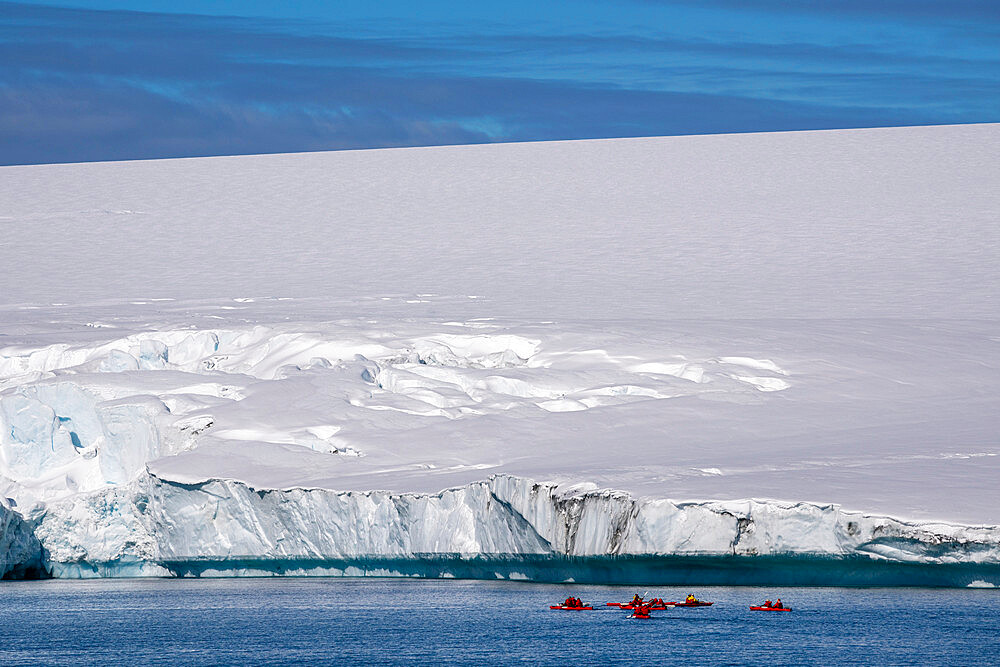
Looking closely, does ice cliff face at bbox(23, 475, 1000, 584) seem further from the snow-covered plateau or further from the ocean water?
the ocean water

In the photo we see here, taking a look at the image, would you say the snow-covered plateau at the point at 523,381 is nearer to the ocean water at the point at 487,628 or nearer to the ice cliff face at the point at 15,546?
the ice cliff face at the point at 15,546

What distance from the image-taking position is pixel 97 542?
2280cm

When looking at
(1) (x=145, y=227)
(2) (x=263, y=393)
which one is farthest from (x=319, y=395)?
(1) (x=145, y=227)

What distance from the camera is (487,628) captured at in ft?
57.9

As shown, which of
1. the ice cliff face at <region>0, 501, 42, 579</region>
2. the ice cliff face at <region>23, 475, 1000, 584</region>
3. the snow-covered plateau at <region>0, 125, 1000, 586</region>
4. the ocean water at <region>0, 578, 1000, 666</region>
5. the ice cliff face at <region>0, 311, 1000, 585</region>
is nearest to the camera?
the ocean water at <region>0, 578, 1000, 666</region>

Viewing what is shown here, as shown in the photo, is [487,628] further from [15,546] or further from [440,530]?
[15,546]

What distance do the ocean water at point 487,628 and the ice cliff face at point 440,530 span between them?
707 millimetres

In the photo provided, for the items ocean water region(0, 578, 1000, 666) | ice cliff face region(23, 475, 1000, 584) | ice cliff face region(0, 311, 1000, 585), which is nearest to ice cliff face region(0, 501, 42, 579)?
ice cliff face region(0, 311, 1000, 585)

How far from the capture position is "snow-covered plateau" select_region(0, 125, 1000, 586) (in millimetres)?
18781

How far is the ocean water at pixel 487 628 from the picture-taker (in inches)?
621

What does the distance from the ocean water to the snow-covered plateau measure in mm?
533

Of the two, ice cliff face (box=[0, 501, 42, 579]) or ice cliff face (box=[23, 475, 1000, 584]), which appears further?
ice cliff face (box=[0, 501, 42, 579])

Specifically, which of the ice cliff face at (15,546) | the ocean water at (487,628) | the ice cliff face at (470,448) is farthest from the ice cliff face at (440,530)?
the ocean water at (487,628)

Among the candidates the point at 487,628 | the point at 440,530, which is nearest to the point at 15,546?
the point at 440,530
